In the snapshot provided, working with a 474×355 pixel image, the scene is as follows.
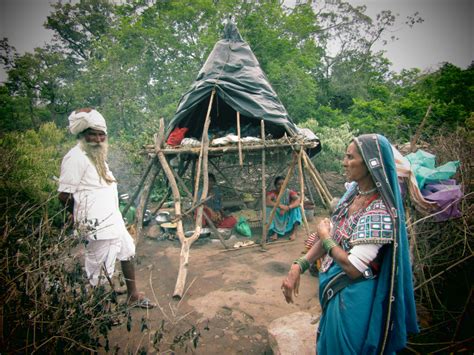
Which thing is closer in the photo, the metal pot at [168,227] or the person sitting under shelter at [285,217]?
the person sitting under shelter at [285,217]

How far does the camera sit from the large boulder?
2.51m

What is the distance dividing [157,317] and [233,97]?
454cm

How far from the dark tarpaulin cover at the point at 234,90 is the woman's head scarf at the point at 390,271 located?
4452 mm

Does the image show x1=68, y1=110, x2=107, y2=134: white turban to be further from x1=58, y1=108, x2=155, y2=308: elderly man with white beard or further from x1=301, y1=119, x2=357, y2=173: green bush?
x1=301, y1=119, x2=357, y2=173: green bush

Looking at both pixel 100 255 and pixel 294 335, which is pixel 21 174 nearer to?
pixel 100 255

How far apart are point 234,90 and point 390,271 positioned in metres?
5.19

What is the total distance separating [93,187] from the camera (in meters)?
2.95

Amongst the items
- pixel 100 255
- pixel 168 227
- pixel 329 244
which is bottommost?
pixel 168 227

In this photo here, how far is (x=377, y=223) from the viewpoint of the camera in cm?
157

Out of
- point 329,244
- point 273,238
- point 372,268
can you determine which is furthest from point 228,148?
point 372,268

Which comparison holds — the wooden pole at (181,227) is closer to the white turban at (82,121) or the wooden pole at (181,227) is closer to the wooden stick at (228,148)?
the wooden stick at (228,148)

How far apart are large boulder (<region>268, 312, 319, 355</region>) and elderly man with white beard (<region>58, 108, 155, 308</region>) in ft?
5.03

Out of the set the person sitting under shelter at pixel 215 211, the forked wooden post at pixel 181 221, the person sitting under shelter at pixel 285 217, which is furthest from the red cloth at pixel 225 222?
the forked wooden post at pixel 181 221

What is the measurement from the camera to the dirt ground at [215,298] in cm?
300
